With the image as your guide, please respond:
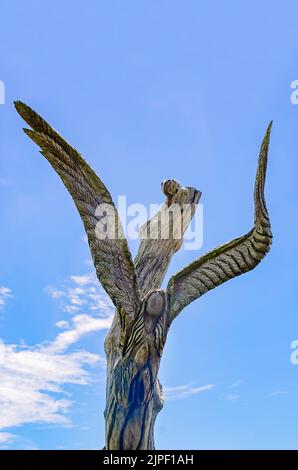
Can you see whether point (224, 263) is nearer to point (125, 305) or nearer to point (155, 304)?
point (155, 304)

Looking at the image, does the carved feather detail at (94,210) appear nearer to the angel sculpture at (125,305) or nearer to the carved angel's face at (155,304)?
the angel sculpture at (125,305)

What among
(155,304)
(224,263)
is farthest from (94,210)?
(224,263)

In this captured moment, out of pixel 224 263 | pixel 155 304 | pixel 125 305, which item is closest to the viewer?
pixel 125 305

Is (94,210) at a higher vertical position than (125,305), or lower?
higher

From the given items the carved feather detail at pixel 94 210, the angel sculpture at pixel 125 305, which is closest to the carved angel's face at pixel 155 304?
the angel sculpture at pixel 125 305

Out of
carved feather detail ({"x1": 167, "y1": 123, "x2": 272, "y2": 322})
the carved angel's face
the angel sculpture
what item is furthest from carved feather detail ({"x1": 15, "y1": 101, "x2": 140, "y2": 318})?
carved feather detail ({"x1": 167, "y1": 123, "x2": 272, "y2": 322})

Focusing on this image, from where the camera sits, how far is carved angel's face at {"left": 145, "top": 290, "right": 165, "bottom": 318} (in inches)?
175

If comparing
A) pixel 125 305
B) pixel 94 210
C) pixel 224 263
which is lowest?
pixel 125 305

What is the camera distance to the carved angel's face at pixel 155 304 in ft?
14.6

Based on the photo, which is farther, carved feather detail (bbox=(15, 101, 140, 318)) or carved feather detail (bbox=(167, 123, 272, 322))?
carved feather detail (bbox=(167, 123, 272, 322))

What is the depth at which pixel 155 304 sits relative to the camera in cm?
447

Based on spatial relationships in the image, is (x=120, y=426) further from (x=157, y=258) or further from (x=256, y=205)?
(x=256, y=205)

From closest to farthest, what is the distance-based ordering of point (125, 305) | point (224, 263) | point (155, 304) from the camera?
point (125, 305) → point (155, 304) → point (224, 263)

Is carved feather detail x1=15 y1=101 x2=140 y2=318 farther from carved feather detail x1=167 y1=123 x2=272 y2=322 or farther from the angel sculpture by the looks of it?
carved feather detail x1=167 y1=123 x2=272 y2=322
